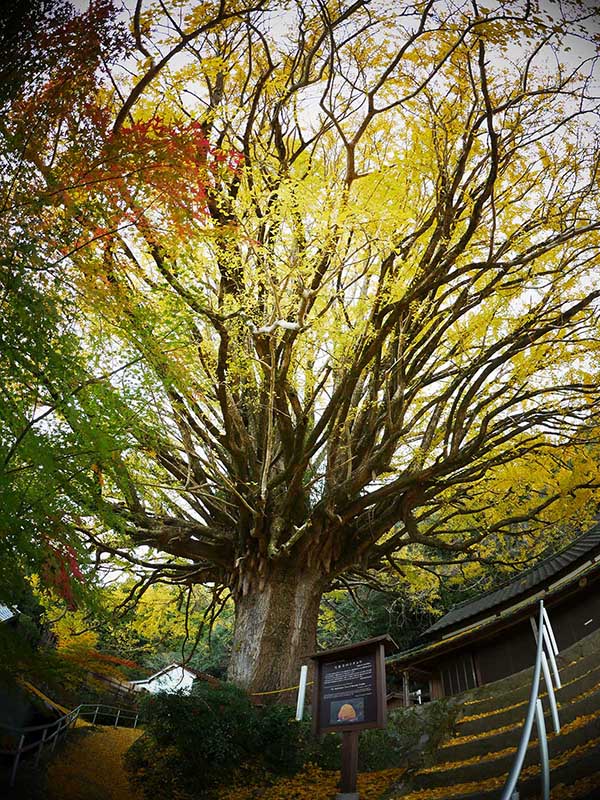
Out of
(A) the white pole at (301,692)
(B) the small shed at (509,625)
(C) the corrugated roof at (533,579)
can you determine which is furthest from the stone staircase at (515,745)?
(C) the corrugated roof at (533,579)

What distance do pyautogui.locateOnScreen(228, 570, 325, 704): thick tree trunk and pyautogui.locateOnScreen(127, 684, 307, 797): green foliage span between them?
707 millimetres

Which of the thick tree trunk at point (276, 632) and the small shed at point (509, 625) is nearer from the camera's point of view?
the thick tree trunk at point (276, 632)

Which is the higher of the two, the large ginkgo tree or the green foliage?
the large ginkgo tree

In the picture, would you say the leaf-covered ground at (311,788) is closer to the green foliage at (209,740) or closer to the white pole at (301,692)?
the green foliage at (209,740)

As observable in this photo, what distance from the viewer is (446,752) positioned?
5406 mm

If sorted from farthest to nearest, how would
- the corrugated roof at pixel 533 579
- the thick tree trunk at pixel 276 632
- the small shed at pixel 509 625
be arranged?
the corrugated roof at pixel 533 579, the small shed at pixel 509 625, the thick tree trunk at pixel 276 632

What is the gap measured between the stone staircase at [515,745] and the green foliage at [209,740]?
1.73m

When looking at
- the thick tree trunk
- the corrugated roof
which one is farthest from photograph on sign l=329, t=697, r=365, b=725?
the corrugated roof

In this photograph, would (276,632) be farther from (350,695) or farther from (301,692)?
(350,695)

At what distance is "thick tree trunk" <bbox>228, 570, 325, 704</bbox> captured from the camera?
287 inches

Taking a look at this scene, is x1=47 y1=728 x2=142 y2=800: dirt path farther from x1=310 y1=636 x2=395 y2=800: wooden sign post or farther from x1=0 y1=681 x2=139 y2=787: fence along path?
x1=310 y1=636 x2=395 y2=800: wooden sign post

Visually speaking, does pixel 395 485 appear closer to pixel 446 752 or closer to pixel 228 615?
pixel 446 752

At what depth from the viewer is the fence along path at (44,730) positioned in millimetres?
5812

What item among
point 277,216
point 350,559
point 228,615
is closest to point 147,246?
point 277,216
